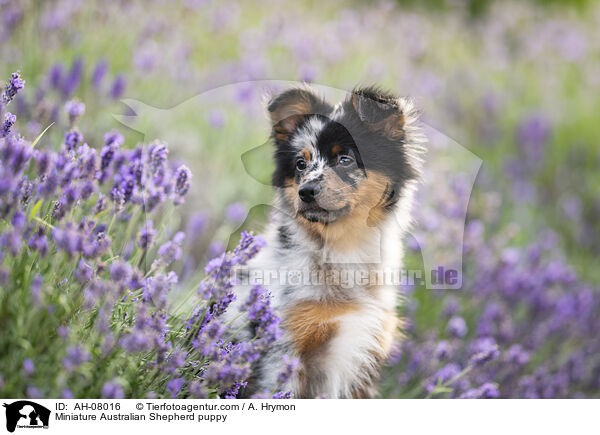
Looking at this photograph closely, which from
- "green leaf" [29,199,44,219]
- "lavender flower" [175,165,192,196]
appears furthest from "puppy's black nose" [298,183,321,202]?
"green leaf" [29,199,44,219]

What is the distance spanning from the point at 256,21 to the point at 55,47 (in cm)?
243

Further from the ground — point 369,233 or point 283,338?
point 369,233

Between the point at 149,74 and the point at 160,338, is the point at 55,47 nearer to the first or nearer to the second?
the point at 149,74

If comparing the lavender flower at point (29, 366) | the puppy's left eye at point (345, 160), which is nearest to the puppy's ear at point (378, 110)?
the puppy's left eye at point (345, 160)

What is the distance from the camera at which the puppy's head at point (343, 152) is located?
211cm

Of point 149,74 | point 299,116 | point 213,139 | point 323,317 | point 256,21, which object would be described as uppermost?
point 256,21

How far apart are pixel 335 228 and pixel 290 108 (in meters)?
0.50

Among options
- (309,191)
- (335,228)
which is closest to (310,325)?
(335,228)

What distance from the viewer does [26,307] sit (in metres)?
1.67

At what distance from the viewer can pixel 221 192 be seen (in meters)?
2.92

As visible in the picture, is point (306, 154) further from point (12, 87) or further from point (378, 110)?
point (12, 87)

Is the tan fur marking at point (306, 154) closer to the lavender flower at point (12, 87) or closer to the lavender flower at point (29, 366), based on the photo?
the lavender flower at point (12, 87)

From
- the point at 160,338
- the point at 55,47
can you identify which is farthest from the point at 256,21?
the point at 160,338
